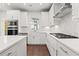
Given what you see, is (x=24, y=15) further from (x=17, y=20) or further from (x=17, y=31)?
(x=17, y=31)

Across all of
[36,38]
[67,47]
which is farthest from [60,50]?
[36,38]

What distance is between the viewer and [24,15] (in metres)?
6.46

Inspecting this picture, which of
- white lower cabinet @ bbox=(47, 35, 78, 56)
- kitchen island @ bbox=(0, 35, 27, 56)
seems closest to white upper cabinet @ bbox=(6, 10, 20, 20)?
white lower cabinet @ bbox=(47, 35, 78, 56)

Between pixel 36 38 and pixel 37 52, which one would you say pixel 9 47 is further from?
pixel 36 38

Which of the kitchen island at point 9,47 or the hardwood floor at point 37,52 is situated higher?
the kitchen island at point 9,47

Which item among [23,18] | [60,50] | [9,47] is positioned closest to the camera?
[9,47]

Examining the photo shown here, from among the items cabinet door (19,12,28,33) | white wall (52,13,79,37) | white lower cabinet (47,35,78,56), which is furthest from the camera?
cabinet door (19,12,28,33)

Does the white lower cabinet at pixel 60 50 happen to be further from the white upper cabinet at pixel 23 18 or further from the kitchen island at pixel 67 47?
the white upper cabinet at pixel 23 18

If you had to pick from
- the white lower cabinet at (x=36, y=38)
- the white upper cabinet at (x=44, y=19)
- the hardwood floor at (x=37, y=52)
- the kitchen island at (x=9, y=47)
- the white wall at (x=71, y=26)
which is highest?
the white upper cabinet at (x=44, y=19)

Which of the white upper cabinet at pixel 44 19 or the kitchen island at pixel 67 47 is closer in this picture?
the kitchen island at pixel 67 47

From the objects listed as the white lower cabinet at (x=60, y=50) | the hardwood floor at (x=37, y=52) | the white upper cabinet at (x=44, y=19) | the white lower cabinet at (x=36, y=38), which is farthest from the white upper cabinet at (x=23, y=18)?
the white lower cabinet at (x=60, y=50)

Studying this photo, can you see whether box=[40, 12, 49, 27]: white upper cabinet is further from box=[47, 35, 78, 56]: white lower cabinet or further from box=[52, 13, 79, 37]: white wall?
box=[47, 35, 78, 56]: white lower cabinet

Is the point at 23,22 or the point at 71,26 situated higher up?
the point at 23,22

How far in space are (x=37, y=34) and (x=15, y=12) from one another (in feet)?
5.61
